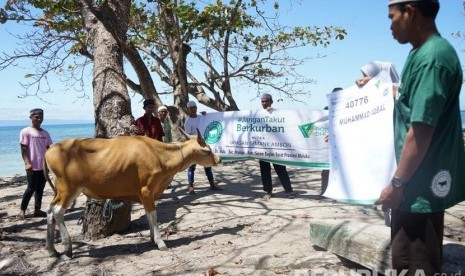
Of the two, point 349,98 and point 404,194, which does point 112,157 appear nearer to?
point 349,98

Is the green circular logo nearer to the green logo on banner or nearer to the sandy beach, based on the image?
the sandy beach

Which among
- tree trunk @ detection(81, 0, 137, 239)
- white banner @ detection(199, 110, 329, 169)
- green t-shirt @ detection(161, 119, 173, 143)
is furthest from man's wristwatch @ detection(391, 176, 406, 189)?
green t-shirt @ detection(161, 119, 173, 143)

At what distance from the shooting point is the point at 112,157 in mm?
5387

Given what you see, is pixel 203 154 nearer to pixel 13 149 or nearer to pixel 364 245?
pixel 364 245

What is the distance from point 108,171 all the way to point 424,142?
422 cm

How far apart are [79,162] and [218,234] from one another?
222cm

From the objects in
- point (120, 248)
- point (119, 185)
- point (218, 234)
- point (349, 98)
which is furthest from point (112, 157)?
point (349, 98)

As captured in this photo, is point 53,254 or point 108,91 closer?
point 53,254

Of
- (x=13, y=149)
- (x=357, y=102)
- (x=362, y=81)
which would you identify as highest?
(x=362, y=81)

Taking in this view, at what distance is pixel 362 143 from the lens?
2957 millimetres

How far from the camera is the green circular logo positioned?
9.38m

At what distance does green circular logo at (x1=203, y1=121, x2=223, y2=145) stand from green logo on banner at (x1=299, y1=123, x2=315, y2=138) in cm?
202

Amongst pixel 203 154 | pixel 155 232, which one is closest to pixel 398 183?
pixel 155 232

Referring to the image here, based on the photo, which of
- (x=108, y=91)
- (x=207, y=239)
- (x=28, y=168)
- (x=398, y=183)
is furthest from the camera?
(x=28, y=168)
